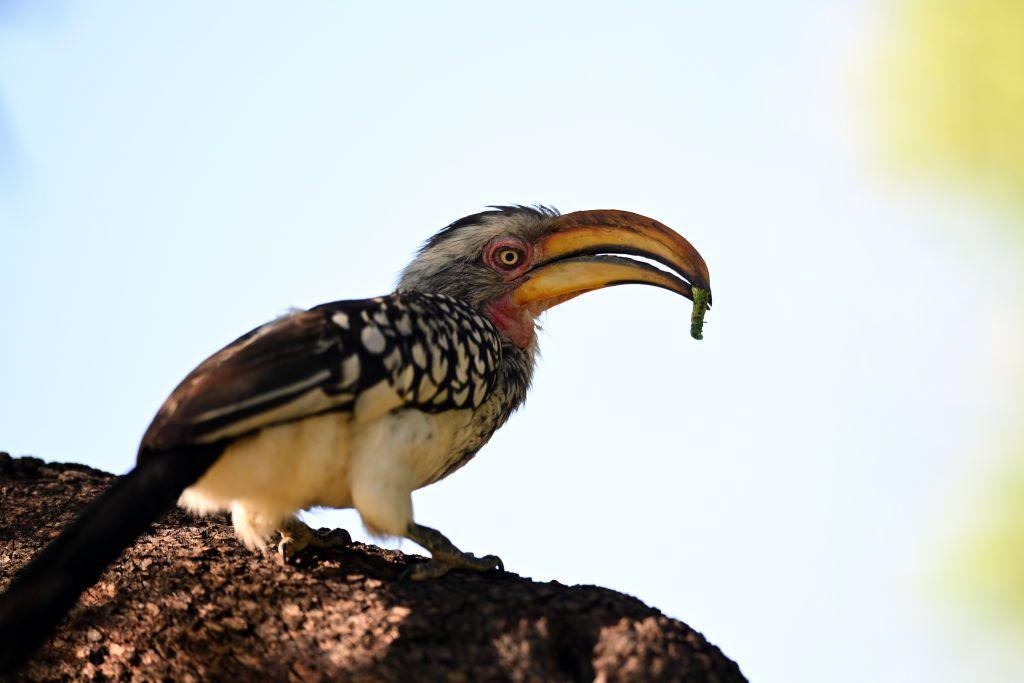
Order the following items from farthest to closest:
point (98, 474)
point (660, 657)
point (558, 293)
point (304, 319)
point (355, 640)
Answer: point (558, 293) → point (98, 474) → point (304, 319) → point (355, 640) → point (660, 657)

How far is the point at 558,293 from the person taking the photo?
574 centimetres

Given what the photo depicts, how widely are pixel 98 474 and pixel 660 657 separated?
279cm

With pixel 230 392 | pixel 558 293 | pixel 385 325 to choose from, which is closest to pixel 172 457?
pixel 230 392

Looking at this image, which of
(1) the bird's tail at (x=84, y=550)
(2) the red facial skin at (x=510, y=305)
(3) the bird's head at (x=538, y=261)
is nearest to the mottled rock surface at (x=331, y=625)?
(1) the bird's tail at (x=84, y=550)

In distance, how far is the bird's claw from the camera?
414cm

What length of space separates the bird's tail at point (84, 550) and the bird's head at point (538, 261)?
2199 mm

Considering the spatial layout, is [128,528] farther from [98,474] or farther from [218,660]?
[98,474]

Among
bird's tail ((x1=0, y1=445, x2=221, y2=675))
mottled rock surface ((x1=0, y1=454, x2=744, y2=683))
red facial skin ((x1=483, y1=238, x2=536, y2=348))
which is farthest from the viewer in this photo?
red facial skin ((x1=483, y1=238, x2=536, y2=348))

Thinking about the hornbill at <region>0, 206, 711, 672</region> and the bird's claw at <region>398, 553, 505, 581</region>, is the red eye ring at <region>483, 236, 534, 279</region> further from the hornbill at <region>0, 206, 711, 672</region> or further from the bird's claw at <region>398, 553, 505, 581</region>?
the bird's claw at <region>398, 553, 505, 581</region>

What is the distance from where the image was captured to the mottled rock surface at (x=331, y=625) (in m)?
3.46

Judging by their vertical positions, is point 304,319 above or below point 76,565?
above

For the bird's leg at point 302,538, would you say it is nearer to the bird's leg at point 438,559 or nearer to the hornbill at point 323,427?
the hornbill at point 323,427

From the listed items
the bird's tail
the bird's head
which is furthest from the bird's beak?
the bird's tail

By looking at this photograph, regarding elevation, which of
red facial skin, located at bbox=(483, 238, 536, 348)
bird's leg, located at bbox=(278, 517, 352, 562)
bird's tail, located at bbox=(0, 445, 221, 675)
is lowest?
bird's tail, located at bbox=(0, 445, 221, 675)
